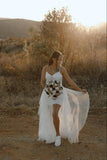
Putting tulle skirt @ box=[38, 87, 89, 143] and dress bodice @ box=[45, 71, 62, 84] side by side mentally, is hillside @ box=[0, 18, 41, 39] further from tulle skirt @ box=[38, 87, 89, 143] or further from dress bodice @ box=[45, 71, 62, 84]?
dress bodice @ box=[45, 71, 62, 84]

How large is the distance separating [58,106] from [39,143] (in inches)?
37.6

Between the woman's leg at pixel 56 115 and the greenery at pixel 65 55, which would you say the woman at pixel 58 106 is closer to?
the woman's leg at pixel 56 115

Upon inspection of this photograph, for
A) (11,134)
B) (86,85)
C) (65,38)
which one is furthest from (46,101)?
(65,38)

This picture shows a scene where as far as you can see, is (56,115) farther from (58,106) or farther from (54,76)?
(54,76)

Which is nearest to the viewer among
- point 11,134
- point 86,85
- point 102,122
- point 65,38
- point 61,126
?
point 61,126

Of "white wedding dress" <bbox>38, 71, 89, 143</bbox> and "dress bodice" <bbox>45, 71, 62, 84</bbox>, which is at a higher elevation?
"dress bodice" <bbox>45, 71, 62, 84</bbox>

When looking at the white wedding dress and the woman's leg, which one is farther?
the white wedding dress

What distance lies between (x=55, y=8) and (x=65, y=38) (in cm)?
163

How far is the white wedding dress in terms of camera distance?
4.81 meters

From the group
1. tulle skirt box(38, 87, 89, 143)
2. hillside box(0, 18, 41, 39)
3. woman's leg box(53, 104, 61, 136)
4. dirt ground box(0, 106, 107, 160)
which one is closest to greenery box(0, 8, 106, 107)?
dirt ground box(0, 106, 107, 160)

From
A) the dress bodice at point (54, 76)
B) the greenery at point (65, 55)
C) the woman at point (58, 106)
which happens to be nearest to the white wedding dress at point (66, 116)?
the woman at point (58, 106)

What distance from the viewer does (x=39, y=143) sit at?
488 centimetres

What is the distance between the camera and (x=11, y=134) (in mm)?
5594

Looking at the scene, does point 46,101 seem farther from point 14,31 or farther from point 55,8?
point 14,31
